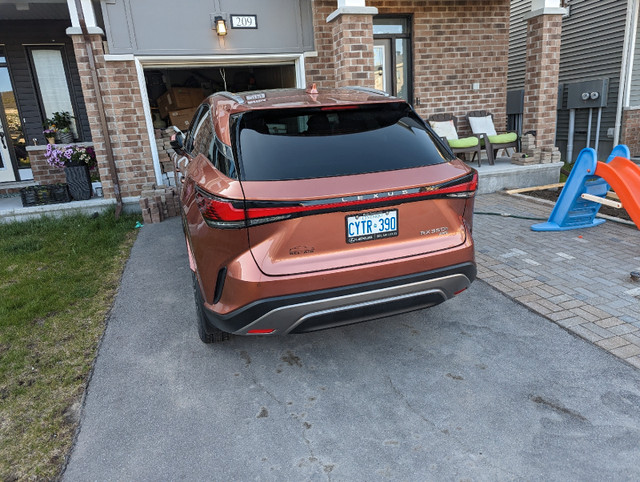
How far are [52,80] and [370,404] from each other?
32.8 ft

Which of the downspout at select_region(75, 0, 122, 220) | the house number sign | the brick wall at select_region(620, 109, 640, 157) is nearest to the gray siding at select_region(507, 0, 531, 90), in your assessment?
the brick wall at select_region(620, 109, 640, 157)

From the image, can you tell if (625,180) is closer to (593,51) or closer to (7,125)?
(593,51)

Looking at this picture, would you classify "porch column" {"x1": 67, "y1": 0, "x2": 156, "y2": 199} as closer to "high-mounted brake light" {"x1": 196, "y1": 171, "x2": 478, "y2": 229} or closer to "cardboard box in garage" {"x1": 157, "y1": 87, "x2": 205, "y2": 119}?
"cardboard box in garage" {"x1": 157, "y1": 87, "x2": 205, "y2": 119}

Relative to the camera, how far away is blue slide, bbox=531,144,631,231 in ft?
Result: 16.6

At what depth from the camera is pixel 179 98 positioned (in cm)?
1012

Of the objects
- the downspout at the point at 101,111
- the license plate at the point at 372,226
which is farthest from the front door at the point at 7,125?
the license plate at the point at 372,226

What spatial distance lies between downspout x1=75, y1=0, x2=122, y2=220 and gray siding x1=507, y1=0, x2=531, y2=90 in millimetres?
10830

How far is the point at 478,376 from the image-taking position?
8.86 feet

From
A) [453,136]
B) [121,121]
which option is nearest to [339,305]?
[121,121]

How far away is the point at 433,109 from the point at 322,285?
7.73 m

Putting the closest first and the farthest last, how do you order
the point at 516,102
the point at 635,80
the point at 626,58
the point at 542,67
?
the point at 542,67, the point at 626,58, the point at 635,80, the point at 516,102

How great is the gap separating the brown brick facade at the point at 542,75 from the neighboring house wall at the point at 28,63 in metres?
8.97

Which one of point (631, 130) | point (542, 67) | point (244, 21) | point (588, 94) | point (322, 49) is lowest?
point (631, 130)

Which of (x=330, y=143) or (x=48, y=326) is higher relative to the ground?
(x=330, y=143)
